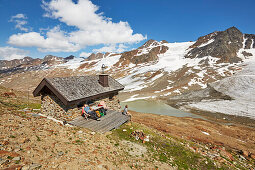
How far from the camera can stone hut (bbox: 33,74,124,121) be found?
12.7m

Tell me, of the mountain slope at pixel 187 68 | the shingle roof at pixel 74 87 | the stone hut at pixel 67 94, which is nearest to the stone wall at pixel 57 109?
the stone hut at pixel 67 94

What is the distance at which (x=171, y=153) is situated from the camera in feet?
34.6

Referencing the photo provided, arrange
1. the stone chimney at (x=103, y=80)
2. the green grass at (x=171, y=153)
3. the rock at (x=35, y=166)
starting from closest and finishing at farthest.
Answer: the rock at (x=35, y=166), the green grass at (x=171, y=153), the stone chimney at (x=103, y=80)

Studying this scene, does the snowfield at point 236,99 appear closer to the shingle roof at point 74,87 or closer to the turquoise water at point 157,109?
the turquoise water at point 157,109

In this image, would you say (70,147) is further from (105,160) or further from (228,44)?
(228,44)

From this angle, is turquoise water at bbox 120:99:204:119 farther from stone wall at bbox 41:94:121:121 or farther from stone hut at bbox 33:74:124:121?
stone wall at bbox 41:94:121:121

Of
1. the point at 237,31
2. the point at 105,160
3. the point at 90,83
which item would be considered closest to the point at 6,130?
the point at 105,160

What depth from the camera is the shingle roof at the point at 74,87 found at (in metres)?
12.7

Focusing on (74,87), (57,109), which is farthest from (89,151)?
(74,87)

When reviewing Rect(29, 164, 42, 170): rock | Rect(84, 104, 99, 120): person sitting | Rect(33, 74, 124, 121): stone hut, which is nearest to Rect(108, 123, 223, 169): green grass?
Rect(84, 104, 99, 120): person sitting

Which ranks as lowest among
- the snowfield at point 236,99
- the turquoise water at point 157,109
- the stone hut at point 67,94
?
the turquoise water at point 157,109

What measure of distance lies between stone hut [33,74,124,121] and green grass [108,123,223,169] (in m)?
4.76

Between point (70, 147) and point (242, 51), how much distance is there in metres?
149

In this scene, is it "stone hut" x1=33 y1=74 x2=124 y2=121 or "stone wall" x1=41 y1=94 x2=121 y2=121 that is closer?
"stone hut" x1=33 y1=74 x2=124 y2=121
